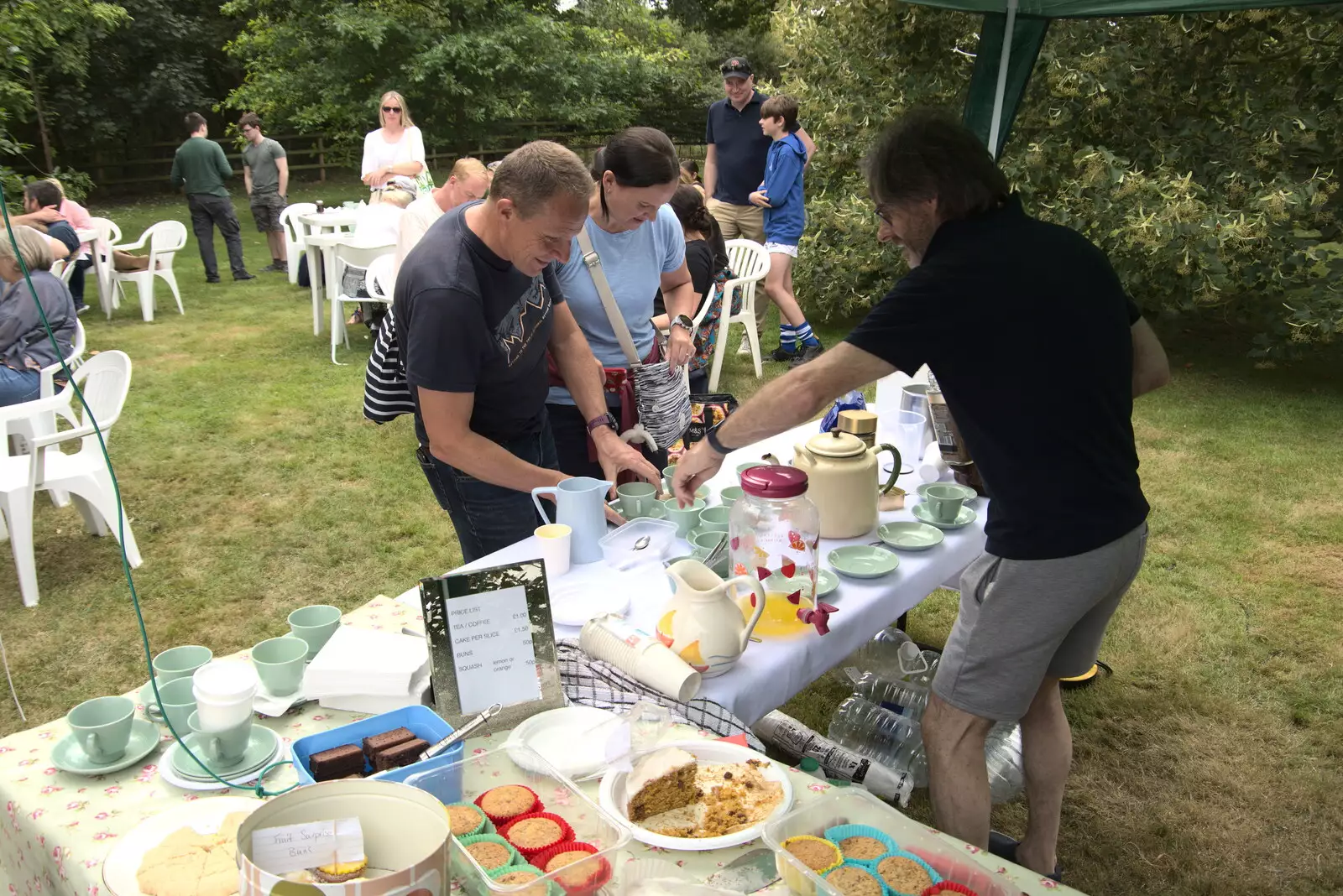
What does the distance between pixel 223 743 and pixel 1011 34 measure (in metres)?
4.04

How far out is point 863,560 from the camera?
231 cm

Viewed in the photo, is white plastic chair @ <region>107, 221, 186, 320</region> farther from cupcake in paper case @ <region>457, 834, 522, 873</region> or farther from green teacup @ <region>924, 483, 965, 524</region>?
cupcake in paper case @ <region>457, 834, 522, 873</region>

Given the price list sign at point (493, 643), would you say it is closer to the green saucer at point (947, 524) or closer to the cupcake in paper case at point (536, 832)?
the cupcake in paper case at point (536, 832)

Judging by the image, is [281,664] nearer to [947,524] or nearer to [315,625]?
[315,625]

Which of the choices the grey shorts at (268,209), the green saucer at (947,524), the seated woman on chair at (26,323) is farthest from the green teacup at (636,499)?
the grey shorts at (268,209)

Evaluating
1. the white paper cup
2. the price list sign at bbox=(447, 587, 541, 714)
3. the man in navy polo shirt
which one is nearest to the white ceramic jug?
the price list sign at bbox=(447, 587, 541, 714)

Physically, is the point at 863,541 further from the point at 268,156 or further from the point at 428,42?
the point at 428,42

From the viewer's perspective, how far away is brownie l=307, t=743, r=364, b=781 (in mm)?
1364

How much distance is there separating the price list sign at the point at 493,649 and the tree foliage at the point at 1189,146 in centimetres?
587

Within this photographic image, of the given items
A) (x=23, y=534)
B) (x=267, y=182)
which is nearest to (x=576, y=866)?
(x=23, y=534)

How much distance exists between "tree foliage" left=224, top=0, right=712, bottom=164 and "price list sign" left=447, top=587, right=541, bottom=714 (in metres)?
19.0

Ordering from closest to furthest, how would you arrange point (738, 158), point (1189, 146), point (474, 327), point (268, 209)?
point (474, 327) < point (1189, 146) < point (738, 158) < point (268, 209)

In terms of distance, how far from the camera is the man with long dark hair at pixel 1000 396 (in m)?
1.75

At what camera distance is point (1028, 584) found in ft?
6.20
